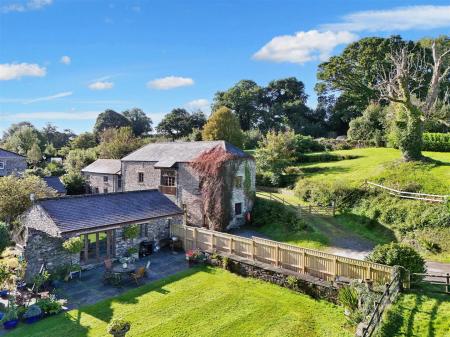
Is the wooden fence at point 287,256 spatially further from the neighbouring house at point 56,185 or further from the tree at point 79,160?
the tree at point 79,160

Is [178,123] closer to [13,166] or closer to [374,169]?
[13,166]

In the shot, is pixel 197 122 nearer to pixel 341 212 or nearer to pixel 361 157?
pixel 361 157

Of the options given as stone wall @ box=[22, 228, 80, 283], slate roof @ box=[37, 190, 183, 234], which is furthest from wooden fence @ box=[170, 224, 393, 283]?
stone wall @ box=[22, 228, 80, 283]

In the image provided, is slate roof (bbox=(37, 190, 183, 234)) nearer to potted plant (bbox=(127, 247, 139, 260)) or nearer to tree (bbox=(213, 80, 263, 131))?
potted plant (bbox=(127, 247, 139, 260))

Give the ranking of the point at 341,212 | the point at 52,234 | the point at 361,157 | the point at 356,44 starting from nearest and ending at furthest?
the point at 52,234 → the point at 341,212 → the point at 361,157 → the point at 356,44

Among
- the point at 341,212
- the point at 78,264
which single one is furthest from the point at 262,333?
the point at 341,212

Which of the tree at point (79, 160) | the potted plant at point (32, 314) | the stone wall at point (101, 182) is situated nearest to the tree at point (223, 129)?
the stone wall at point (101, 182)
